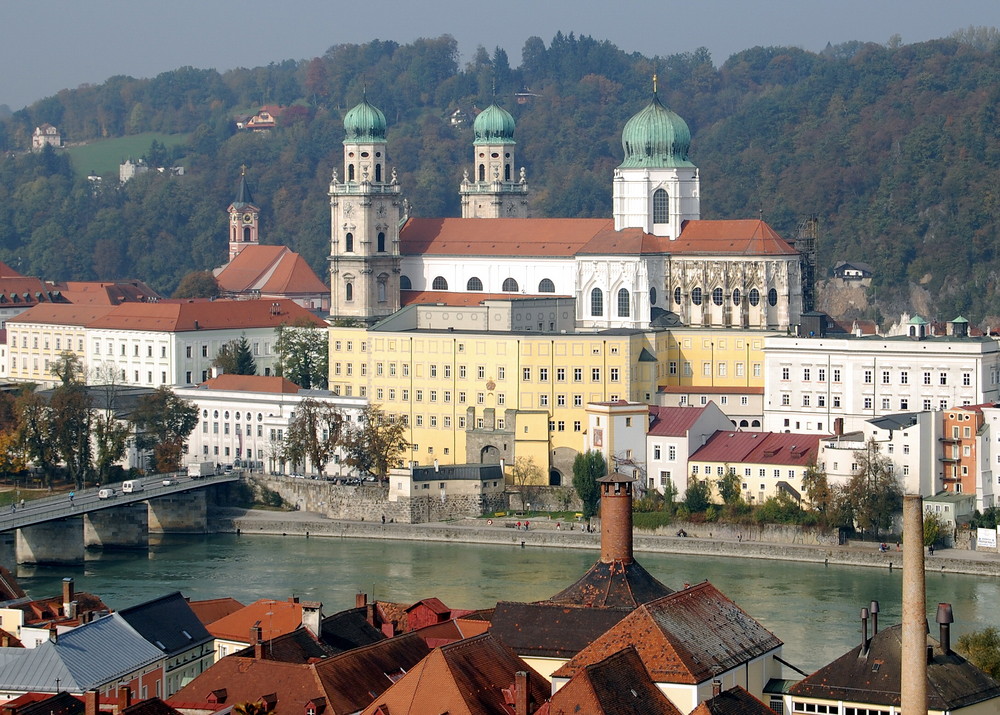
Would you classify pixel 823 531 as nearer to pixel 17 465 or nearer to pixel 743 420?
pixel 743 420

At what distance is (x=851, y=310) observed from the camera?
11575 cm

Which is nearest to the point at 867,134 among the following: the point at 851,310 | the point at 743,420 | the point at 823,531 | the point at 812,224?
the point at 851,310

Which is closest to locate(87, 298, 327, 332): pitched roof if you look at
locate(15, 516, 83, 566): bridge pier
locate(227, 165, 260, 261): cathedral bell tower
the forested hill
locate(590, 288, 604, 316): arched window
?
locate(590, 288, 604, 316): arched window

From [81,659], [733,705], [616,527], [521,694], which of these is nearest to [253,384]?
[616,527]

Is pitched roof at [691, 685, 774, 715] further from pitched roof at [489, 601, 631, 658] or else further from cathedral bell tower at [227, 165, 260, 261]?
cathedral bell tower at [227, 165, 260, 261]

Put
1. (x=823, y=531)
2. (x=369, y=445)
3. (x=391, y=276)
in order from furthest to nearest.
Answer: (x=391, y=276), (x=369, y=445), (x=823, y=531)

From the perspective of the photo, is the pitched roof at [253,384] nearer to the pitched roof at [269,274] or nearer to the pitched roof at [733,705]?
the pitched roof at [269,274]

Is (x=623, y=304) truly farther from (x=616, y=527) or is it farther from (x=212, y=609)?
(x=616, y=527)

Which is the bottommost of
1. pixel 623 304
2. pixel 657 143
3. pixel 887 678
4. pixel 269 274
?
pixel 887 678

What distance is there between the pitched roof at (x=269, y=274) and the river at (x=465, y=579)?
41271 millimetres

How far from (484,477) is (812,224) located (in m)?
18.0

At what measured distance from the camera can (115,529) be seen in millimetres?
68875

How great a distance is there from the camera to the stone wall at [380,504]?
7138cm

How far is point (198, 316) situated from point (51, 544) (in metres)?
26.9
